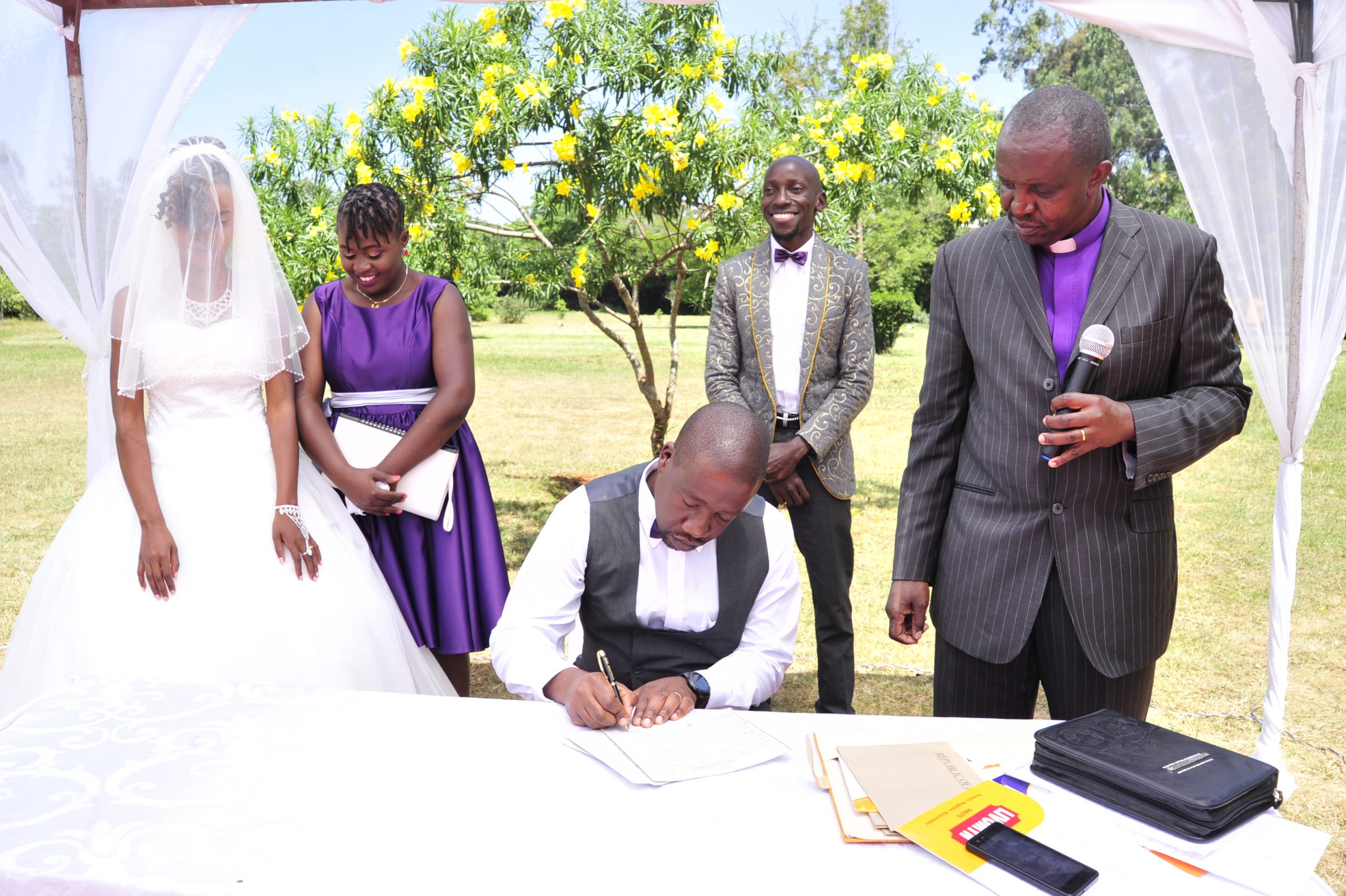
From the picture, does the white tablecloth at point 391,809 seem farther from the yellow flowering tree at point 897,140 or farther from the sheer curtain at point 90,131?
the yellow flowering tree at point 897,140

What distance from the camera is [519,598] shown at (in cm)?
255

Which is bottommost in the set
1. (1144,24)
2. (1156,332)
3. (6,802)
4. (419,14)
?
(6,802)

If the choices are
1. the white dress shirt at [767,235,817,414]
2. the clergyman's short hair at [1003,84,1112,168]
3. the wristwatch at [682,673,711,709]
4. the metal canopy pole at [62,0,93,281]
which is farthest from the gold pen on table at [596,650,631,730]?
the metal canopy pole at [62,0,93,281]

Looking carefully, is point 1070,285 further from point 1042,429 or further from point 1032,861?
point 1032,861

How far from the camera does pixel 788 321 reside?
4168 mm

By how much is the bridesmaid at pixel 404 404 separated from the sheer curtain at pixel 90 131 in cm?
91

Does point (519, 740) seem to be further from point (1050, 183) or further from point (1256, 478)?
point (1256, 478)

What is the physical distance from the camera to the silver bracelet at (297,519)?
3381mm

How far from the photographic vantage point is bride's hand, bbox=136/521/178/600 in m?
3.19

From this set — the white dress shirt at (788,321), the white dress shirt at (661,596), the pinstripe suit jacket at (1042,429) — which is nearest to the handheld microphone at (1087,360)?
the pinstripe suit jacket at (1042,429)

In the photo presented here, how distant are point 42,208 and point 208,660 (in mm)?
1996

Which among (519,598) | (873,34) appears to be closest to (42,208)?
A: (519,598)

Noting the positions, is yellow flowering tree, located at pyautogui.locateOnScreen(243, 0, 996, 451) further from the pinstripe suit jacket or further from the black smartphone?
the black smartphone

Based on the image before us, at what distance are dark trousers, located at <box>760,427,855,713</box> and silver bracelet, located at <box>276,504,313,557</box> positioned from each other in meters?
1.71
